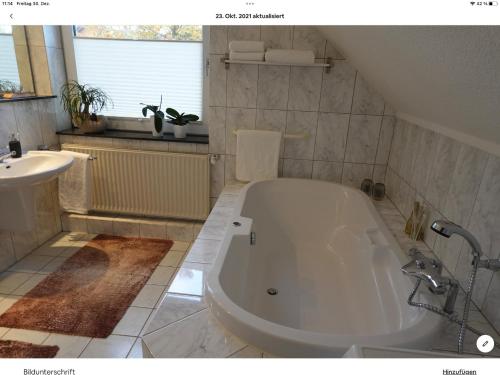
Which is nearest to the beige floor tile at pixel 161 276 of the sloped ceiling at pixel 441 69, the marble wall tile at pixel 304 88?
the marble wall tile at pixel 304 88

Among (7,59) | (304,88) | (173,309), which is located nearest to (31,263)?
(7,59)

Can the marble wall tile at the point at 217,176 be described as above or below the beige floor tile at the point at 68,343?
above

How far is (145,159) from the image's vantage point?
8.41 feet

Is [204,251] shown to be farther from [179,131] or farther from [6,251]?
[6,251]

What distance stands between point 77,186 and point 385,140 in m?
2.34

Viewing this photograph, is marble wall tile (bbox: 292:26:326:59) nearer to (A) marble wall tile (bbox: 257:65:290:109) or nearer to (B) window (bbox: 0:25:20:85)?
(A) marble wall tile (bbox: 257:65:290:109)

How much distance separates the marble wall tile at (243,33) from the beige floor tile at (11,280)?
2.09 m

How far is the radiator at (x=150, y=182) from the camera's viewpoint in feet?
8.38

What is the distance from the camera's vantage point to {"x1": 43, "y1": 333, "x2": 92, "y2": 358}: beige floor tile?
160 centimetres

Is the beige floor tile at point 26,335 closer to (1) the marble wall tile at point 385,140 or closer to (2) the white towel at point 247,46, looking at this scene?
(2) the white towel at point 247,46

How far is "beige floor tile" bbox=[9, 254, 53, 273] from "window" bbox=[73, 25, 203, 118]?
1304mm

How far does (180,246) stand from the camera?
265 cm
